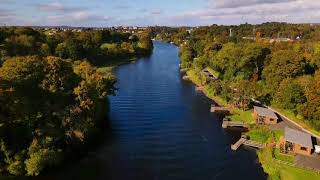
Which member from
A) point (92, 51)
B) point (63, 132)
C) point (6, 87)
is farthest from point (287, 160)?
point (92, 51)

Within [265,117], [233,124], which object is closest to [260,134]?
[265,117]

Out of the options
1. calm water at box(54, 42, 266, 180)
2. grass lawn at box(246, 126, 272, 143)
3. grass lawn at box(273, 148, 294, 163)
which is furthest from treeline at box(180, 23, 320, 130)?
grass lawn at box(273, 148, 294, 163)

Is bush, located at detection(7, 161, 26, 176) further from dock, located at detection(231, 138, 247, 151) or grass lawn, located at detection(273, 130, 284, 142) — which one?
grass lawn, located at detection(273, 130, 284, 142)

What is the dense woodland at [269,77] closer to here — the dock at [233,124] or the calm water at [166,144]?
the calm water at [166,144]

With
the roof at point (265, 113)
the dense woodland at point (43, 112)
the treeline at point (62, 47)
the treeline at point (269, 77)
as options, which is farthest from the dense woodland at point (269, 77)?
the treeline at point (62, 47)

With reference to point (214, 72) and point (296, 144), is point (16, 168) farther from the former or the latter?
point (214, 72)
